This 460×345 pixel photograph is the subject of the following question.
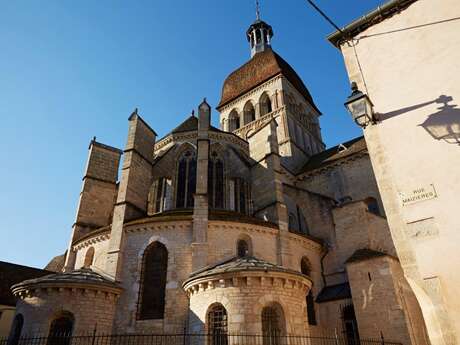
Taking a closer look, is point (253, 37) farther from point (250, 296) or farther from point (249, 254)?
point (250, 296)

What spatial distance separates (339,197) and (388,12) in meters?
13.3

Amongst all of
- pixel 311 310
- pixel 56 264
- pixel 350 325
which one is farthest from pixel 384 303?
pixel 56 264

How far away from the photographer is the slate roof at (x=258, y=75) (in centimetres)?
3139

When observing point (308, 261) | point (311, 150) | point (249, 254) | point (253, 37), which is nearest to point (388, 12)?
point (249, 254)

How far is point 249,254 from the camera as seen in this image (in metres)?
13.8

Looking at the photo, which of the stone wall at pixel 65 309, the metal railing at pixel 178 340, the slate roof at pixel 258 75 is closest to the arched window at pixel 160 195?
the stone wall at pixel 65 309

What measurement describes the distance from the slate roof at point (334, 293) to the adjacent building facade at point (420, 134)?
874 cm

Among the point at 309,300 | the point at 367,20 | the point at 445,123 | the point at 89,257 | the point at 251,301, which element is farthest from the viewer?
the point at 89,257

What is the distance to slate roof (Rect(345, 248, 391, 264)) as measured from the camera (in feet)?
45.1

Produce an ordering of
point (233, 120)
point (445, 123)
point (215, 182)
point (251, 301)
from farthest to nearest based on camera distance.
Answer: point (233, 120) → point (215, 182) → point (251, 301) → point (445, 123)

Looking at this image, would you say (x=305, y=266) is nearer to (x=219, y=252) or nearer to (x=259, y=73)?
(x=219, y=252)

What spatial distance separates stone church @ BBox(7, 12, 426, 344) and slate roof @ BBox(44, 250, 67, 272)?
5.0 inches

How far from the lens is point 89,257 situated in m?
15.3

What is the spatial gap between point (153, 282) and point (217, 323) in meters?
3.50
